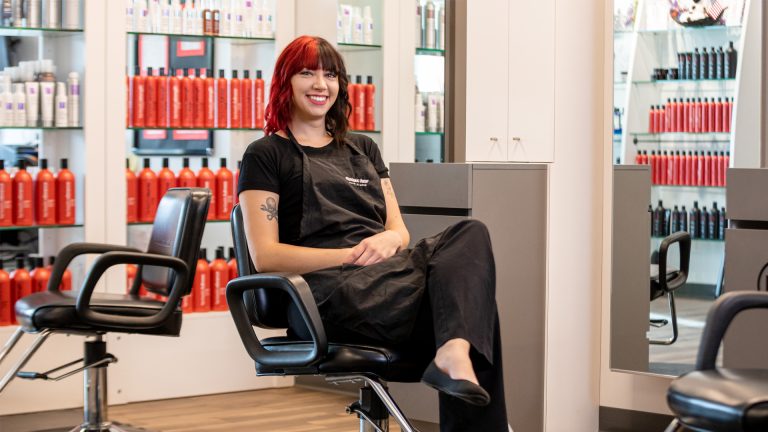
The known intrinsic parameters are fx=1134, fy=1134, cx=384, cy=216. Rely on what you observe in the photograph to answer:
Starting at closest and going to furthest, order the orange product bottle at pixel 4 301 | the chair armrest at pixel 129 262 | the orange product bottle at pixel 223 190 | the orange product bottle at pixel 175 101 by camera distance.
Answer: the chair armrest at pixel 129 262
the orange product bottle at pixel 4 301
the orange product bottle at pixel 175 101
the orange product bottle at pixel 223 190

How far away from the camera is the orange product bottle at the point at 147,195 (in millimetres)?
4672

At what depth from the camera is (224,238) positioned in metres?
4.99

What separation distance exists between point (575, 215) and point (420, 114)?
133 cm

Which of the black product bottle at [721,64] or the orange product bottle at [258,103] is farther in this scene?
the orange product bottle at [258,103]

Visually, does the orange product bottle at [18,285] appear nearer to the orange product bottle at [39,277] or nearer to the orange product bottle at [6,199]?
the orange product bottle at [39,277]

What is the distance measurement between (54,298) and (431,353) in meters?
1.61

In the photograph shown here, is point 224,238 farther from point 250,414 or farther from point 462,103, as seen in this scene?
point 462,103

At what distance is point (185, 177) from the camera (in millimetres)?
4773

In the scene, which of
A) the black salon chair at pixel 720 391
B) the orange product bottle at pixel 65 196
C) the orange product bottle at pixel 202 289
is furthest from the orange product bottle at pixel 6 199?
the black salon chair at pixel 720 391

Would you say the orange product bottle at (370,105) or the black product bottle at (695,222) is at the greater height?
the orange product bottle at (370,105)

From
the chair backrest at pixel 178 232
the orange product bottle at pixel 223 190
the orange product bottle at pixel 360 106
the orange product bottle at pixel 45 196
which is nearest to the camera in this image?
the chair backrest at pixel 178 232

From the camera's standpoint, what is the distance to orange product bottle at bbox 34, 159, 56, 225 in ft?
14.7

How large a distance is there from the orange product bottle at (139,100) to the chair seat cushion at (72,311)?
1.09m

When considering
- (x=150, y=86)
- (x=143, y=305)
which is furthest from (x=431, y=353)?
(x=150, y=86)
